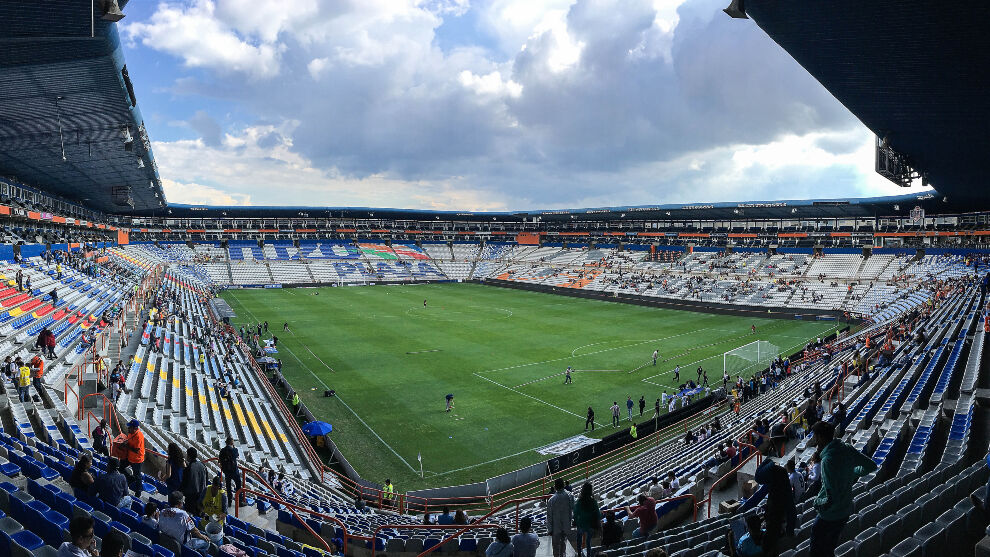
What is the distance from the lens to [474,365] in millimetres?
31203

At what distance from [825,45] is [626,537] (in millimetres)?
10022

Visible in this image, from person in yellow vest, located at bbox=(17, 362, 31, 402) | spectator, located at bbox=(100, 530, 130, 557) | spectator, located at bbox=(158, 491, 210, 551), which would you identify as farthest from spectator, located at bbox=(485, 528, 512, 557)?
person in yellow vest, located at bbox=(17, 362, 31, 402)

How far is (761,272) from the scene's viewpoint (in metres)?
63.7

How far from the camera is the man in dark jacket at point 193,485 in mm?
7824

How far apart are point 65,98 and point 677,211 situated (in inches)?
2911

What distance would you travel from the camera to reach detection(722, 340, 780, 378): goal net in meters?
30.0

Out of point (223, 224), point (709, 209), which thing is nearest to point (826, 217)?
point (709, 209)

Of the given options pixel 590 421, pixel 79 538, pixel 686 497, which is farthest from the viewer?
pixel 590 421

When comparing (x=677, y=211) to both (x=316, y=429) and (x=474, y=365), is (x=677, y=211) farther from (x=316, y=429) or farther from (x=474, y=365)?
(x=316, y=429)

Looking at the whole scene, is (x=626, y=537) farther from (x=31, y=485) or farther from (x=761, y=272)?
(x=761, y=272)

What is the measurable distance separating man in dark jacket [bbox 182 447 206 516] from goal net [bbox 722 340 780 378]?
26.5 meters

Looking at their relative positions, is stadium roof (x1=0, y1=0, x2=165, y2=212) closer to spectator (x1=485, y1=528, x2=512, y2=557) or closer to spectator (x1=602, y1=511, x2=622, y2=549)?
spectator (x1=485, y1=528, x2=512, y2=557)

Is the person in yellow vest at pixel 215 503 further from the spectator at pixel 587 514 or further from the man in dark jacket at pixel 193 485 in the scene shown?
the spectator at pixel 587 514

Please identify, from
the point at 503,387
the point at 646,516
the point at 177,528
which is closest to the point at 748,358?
the point at 503,387
